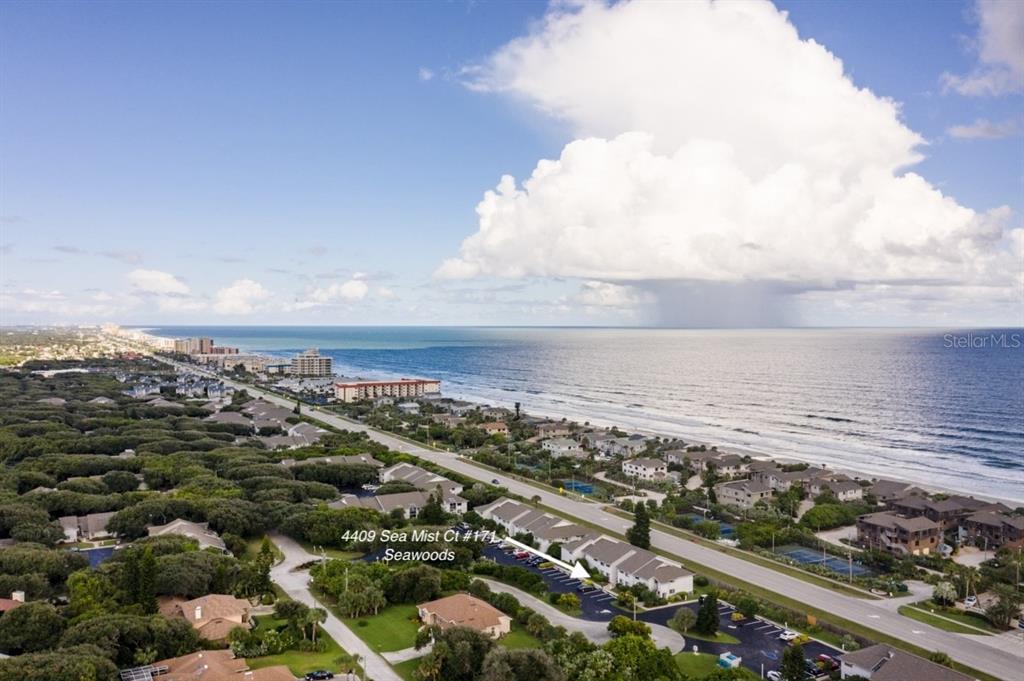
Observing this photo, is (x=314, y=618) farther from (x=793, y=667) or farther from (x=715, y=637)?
(x=793, y=667)

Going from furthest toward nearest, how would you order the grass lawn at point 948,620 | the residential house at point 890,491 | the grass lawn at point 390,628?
the residential house at point 890,491
the grass lawn at point 948,620
the grass lawn at point 390,628

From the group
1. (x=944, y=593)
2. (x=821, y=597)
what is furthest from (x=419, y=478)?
(x=944, y=593)

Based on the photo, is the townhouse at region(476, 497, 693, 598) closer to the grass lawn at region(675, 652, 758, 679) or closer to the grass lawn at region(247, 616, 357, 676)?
the grass lawn at region(675, 652, 758, 679)

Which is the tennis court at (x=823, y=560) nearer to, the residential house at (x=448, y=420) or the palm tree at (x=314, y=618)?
the palm tree at (x=314, y=618)

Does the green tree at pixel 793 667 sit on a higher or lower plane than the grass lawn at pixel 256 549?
higher

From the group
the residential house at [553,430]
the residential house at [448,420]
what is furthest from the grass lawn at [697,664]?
the residential house at [448,420]

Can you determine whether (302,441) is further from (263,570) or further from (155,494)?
(263,570)

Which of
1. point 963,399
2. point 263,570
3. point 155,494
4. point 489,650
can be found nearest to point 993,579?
point 489,650
